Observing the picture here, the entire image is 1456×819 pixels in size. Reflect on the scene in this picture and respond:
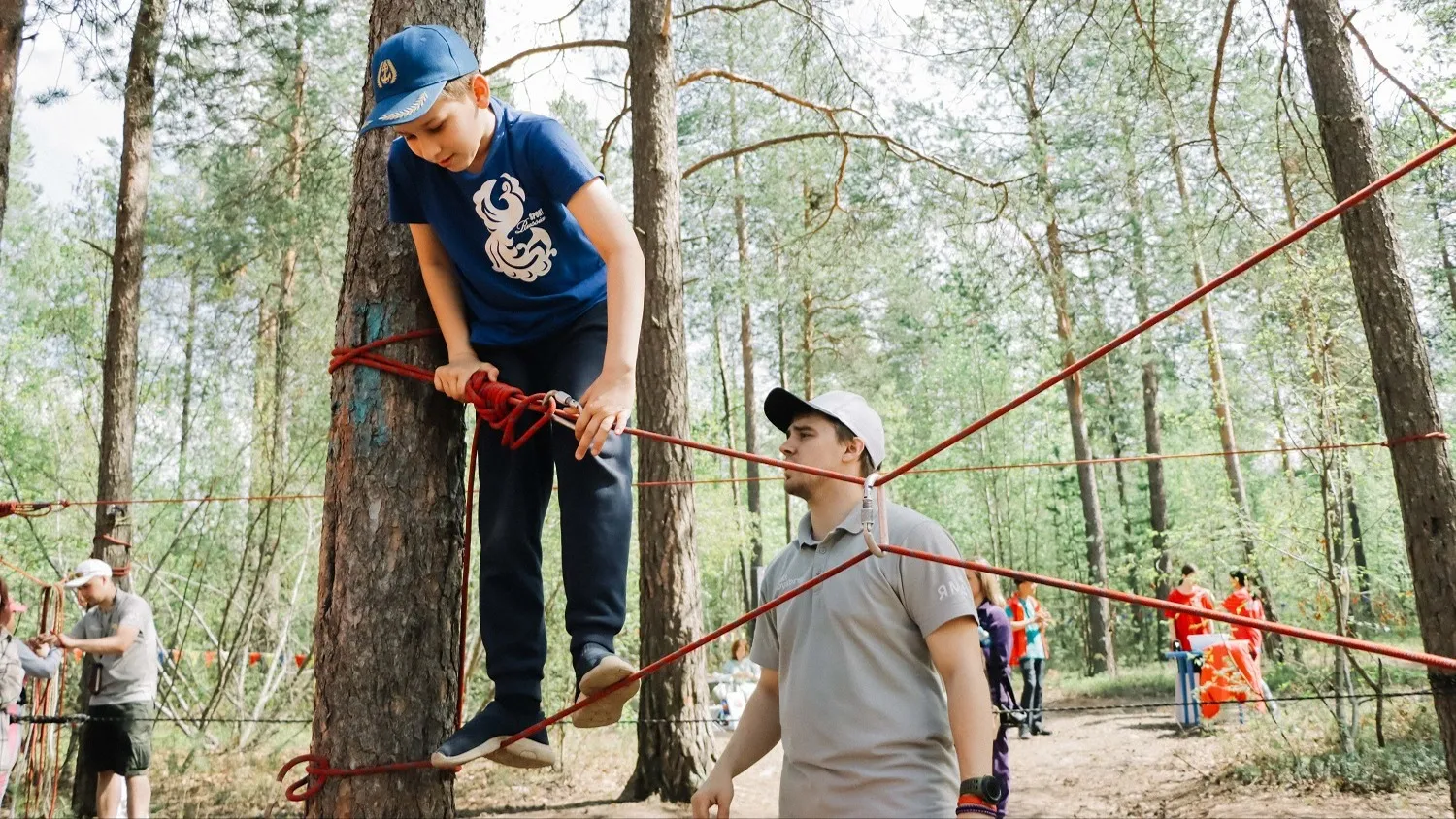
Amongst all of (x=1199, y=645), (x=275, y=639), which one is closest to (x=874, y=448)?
(x=1199, y=645)

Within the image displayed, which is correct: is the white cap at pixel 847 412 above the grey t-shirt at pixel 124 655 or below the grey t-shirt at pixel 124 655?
above

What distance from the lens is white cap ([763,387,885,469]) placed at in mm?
2193

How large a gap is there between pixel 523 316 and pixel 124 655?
465 cm

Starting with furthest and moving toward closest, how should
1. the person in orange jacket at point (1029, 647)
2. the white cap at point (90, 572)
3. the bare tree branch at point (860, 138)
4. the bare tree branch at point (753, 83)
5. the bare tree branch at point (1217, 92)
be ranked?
the person in orange jacket at point (1029, 647) → the bare tree branch at point (860, 138) → the bare tree branch at point (753, 83) → the white cap at point (90, 572) → the bare tree branch at point (1217, 92)

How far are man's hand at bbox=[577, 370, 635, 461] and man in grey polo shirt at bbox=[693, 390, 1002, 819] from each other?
452mm

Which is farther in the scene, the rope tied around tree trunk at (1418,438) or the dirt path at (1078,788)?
the dirt path at (1078,788)

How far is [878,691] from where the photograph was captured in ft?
6.11

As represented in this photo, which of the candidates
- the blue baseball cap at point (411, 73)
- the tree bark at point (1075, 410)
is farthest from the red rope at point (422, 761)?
the tree bark at point (1075, 410)

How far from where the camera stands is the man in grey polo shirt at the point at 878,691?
69.9 inches

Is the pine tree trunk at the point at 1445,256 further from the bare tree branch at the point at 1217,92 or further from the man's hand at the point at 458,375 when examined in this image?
the man's hand at the point at 458,375

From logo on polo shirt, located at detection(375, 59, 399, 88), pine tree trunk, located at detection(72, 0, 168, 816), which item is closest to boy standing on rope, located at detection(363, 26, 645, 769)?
logo on polo shirt, located at detection(375, 59, 399, 88)

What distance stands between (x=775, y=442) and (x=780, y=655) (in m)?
22.2

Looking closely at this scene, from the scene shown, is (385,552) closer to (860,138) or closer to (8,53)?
(8,53)

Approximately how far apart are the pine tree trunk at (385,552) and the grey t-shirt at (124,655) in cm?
428
